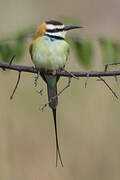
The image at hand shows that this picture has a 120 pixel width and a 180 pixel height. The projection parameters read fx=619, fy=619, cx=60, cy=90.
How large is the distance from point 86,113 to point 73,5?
187 centimetres

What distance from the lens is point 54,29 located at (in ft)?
8.63

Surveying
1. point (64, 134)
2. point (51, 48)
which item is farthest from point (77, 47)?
point (64, 134)

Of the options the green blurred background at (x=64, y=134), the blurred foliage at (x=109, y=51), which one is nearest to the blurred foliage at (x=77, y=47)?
the blurred foliage at (x=109, y=51)

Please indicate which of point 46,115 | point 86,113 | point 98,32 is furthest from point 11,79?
point 98,32

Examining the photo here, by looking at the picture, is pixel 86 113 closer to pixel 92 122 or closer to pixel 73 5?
pixel 92 122

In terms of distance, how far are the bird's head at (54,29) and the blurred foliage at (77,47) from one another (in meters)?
0.04

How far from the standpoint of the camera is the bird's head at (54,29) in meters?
2.61

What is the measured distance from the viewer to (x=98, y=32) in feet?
16.0

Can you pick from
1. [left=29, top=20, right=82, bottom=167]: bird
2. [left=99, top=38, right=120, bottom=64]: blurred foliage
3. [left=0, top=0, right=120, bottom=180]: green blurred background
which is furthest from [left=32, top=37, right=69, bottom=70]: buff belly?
[left=0, top=0, right=120, bottom=180]: green blurred background

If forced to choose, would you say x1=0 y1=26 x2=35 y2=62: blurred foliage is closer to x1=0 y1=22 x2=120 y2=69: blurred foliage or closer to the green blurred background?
x1=0 y1=22 x2=120 y2=69: blurred foliage

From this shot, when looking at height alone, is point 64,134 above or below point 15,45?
below

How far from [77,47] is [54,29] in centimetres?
12

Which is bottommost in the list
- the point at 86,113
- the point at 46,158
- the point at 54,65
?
the point at 46,158

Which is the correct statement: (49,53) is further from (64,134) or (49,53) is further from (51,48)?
(64,134)
